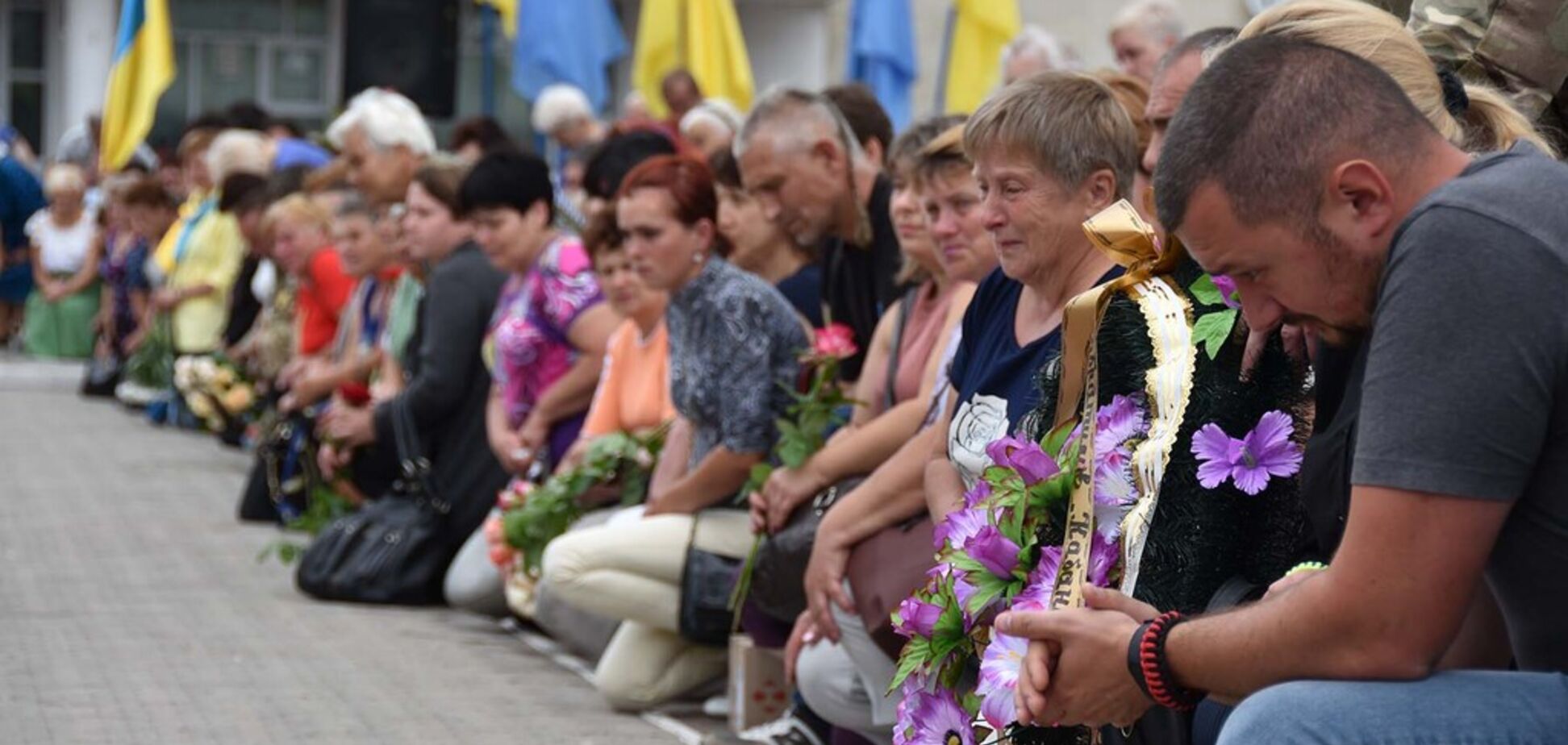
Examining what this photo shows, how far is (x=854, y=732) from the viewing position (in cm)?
598

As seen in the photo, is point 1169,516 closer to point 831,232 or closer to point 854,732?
point 854,732

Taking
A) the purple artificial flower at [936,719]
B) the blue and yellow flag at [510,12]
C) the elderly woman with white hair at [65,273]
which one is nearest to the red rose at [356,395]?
the blue and yellow flag at [510,12]

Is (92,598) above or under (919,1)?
under

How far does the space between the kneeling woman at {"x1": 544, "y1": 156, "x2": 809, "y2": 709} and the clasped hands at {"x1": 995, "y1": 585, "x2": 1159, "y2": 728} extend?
3356mm

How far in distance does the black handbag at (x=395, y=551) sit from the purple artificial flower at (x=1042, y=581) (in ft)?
18.5

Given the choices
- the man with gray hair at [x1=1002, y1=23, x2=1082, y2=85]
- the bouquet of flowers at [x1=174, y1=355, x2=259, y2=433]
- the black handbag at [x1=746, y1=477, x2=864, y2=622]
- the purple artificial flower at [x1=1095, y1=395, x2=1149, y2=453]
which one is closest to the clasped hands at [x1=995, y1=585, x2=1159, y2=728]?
the purple artificial flower at [x1=1095, y1=395, x2=1149, y2=453]

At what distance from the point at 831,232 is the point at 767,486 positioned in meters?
1.25

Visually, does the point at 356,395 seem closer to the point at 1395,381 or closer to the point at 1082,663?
the point at 1082,663

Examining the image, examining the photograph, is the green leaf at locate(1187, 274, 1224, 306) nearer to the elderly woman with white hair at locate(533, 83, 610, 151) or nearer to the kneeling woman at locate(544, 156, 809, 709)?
the kneeling woman at locate(544, 156, 809, 709)

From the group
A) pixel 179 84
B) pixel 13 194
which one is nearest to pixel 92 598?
pixel 13 194

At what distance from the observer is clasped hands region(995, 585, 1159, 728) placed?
10.8 ft

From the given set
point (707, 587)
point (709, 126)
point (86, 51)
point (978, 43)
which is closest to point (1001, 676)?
point (707, 587)

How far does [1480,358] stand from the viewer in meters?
2.80

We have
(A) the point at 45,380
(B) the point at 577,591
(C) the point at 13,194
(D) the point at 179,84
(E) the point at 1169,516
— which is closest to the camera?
(E) the point at 1169,516
